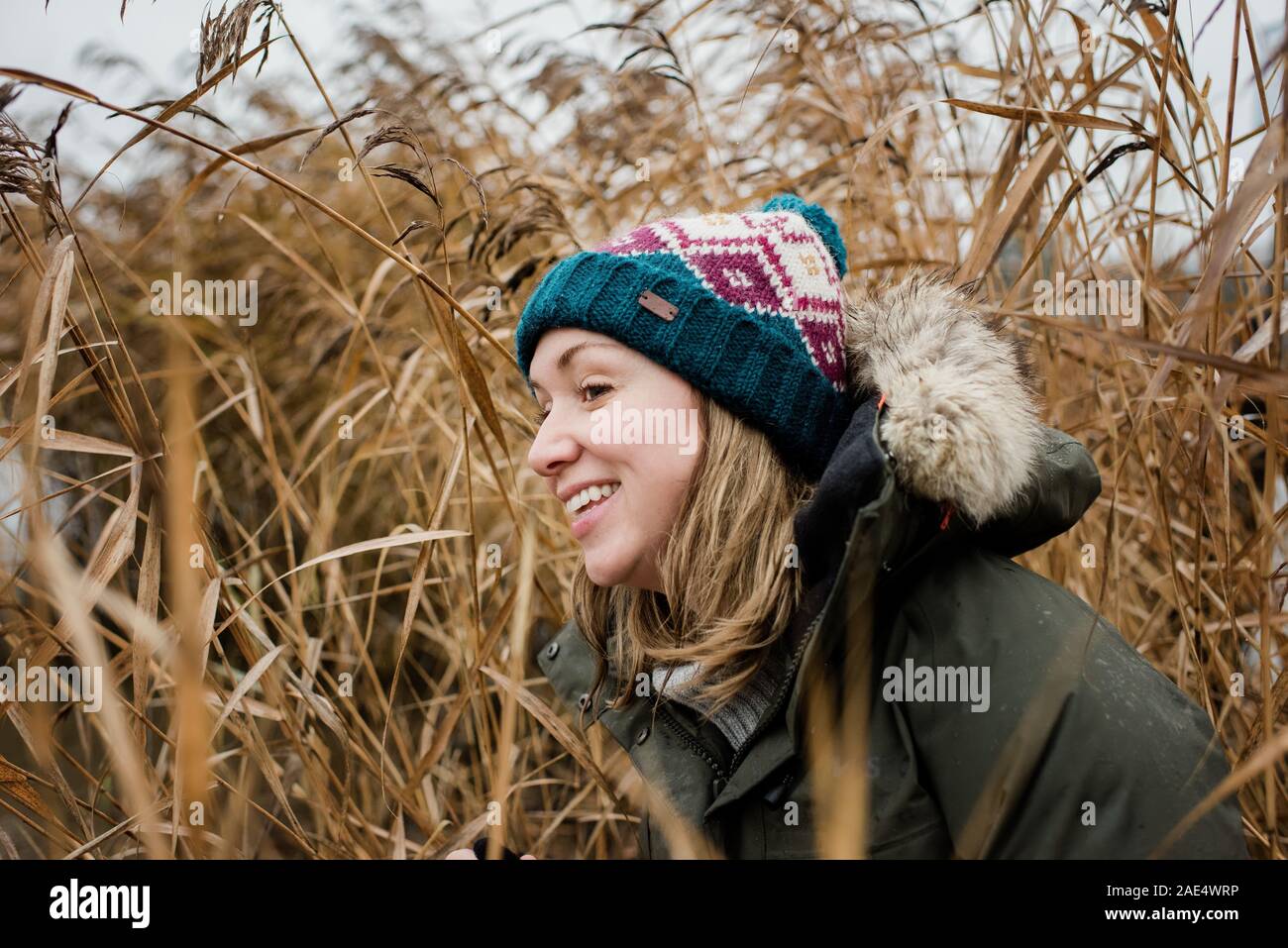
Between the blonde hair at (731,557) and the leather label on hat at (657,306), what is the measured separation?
13cm

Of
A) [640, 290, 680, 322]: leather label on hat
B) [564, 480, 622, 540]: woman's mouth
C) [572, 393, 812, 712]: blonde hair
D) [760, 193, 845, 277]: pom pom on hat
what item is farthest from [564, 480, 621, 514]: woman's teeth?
[760, 193, 845, 277]: pom pom on hat

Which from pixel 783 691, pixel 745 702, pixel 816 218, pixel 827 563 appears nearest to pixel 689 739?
pixel 745 702

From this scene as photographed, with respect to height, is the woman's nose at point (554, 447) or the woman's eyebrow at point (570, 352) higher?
the woman's eyebrow at point (570, 352)

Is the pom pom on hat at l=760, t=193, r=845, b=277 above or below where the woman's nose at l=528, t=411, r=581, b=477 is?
above

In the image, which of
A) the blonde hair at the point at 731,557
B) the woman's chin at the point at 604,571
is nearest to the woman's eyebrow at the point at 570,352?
the blonde hair at the point at 731,557

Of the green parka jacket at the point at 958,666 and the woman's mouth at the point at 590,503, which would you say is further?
the woman's mouth at the point at 590,503

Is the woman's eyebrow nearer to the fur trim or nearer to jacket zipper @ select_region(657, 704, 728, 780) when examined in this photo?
the fur trim

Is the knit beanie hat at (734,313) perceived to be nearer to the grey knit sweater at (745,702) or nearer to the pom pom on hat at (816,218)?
the pom pom on hat at (816,218)

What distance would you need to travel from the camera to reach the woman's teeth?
4.28 feet

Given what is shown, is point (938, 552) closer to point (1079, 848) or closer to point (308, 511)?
point (1079, 848)

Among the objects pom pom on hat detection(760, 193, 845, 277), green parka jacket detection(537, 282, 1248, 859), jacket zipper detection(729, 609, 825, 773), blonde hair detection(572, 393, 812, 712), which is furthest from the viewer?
pom pom on hat detection(760, 193, 845, 277)

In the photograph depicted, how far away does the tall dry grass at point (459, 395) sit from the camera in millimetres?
1084
